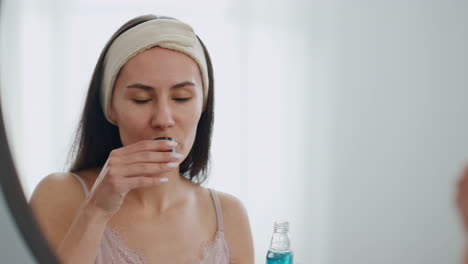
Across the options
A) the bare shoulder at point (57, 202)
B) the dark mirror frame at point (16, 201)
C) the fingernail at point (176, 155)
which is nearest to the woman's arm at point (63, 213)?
the bare shoulder at point (57, 202)

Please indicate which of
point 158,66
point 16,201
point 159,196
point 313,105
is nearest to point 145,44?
point 158,66

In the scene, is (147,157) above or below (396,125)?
above

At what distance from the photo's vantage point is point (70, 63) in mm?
2160

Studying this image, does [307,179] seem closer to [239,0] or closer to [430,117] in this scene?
[430,117]

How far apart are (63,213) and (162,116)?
225mm

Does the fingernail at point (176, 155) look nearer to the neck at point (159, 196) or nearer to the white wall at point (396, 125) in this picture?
the neck at point (159, 196)

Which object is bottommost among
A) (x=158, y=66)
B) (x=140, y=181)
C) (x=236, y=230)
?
(x=236, y=230)

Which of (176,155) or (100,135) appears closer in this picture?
(176,155)

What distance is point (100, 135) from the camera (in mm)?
770

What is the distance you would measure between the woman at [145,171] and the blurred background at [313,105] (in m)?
1.43

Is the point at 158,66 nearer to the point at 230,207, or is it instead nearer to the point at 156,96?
the point at 156,96

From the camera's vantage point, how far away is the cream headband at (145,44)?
0.65m

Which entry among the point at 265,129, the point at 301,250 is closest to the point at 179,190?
the point at 265,129

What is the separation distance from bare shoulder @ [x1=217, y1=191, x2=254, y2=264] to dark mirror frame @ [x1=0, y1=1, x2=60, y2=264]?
558 millimetres
